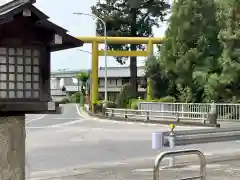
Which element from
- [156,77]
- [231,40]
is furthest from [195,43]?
[231,40]

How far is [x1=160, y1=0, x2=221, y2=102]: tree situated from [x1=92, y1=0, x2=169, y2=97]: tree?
1825 centimetres

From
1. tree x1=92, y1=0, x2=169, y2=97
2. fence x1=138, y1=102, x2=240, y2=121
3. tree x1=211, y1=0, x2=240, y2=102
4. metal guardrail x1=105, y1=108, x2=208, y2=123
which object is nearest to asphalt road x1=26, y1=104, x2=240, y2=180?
tree x1=211, y1=0, x2=240, y2=102

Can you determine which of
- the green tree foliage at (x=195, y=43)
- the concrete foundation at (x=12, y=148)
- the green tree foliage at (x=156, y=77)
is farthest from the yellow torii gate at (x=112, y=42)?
the concrete foundation at (x=12, y=148)

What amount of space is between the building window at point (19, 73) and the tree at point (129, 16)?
48.7 metres

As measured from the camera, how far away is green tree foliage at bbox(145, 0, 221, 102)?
3362 centimetres

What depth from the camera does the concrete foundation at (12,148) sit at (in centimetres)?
484

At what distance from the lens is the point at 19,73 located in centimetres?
484

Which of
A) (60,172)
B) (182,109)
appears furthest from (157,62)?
(60,172)

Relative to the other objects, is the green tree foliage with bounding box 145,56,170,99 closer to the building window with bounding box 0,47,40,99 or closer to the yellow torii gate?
the yellow torii gate

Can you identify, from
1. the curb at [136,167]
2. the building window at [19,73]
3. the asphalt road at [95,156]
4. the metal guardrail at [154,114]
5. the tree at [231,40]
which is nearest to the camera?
the building window at [19,73]

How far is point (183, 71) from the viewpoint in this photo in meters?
35.0

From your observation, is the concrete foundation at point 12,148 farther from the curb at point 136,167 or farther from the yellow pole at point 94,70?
the yellow pole at point 94,70

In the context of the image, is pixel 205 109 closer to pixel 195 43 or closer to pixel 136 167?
pixel 195 43

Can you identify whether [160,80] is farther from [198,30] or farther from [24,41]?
[24,41]
